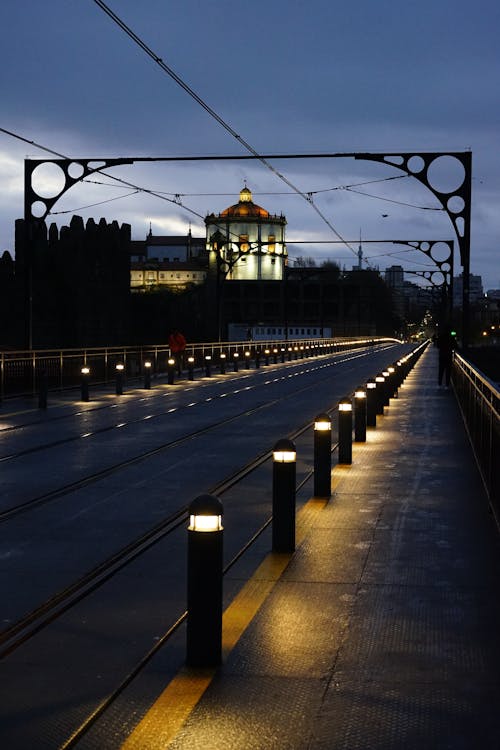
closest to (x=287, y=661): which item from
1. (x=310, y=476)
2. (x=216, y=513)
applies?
(x=216, y=513)

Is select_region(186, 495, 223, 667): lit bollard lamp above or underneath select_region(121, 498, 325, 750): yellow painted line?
above

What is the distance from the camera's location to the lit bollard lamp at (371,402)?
19.8m

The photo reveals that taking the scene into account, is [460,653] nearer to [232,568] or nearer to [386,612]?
[386,612]

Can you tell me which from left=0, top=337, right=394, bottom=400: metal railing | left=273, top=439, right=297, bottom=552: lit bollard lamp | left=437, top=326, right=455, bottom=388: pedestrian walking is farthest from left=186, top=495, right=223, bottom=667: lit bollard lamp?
left=437, top=326, right=455, bottom=388: pedestrian walking

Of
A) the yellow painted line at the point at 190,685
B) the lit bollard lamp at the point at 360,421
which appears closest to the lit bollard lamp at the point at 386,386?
the lit bollard lamp at the point at 360,421

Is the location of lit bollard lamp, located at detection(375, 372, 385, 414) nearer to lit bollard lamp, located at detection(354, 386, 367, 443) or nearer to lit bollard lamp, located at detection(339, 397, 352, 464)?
lit bollard lamp, located at detection(354, 386, 367, 443)

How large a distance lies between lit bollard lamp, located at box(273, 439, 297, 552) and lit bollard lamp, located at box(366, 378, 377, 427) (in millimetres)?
11109

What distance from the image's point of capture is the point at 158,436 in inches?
729

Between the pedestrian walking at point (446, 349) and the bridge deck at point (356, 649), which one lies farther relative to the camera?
the pedestrian walking at point (446, 349)

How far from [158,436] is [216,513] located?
1287cm

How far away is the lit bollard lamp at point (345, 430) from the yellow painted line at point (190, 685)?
5.86 meters

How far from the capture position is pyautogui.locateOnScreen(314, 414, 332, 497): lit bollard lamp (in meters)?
11.2

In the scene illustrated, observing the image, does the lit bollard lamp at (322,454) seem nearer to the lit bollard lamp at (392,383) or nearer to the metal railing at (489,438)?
the metal railing at (489,438)

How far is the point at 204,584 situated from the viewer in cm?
577
